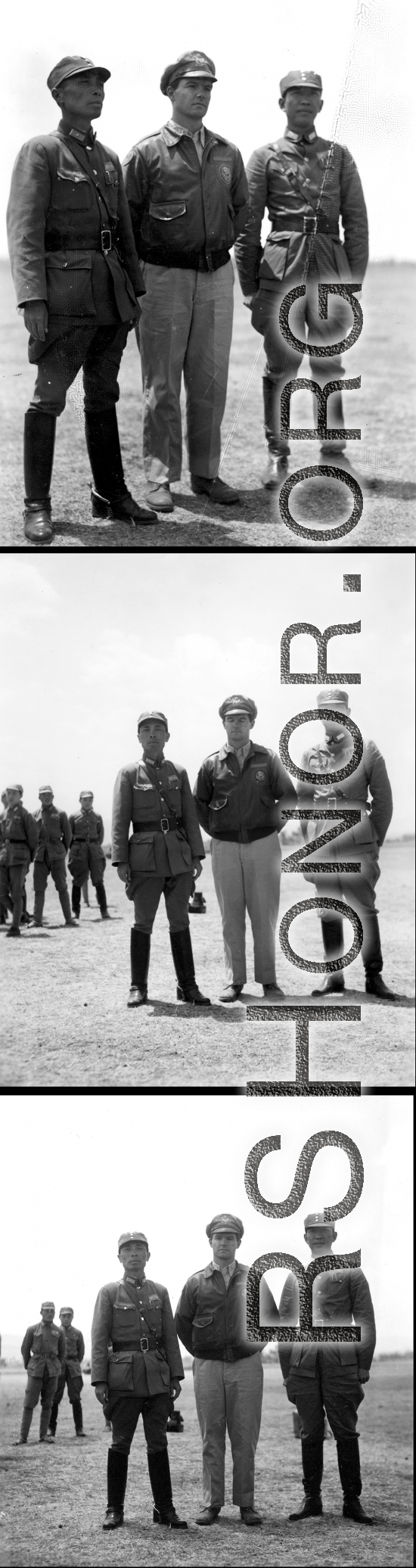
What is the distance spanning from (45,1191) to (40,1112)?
277mm

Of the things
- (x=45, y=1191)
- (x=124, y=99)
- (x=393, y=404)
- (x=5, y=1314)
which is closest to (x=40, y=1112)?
(x=45, y=1191)

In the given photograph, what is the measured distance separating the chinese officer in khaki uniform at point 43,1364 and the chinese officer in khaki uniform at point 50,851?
1510 mm

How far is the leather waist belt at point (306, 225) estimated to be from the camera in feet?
21.7

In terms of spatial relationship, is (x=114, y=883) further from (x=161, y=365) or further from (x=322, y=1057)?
(x=161, y=365)

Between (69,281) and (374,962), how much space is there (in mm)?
2667

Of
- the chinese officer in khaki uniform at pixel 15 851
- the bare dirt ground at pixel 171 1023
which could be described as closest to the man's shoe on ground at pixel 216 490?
the chinese officer in khaki uniform at pixel 15 851

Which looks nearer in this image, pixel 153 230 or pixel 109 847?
pixel 153 230

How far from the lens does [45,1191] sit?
636cm

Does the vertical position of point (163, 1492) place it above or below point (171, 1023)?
below

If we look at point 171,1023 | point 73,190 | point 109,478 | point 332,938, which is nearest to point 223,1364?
point 171,1023

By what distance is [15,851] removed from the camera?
22.7 feet

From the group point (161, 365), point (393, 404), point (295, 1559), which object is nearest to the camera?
point (295, 1559)

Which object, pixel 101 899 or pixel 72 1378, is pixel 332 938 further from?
pixel 72 1378

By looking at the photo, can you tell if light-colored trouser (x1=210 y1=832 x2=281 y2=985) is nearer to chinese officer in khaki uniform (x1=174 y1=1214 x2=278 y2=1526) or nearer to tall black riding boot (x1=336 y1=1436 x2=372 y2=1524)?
chinese officer in khaki uniform (x1=174 y1=1214 x2=278 y2=1526)
